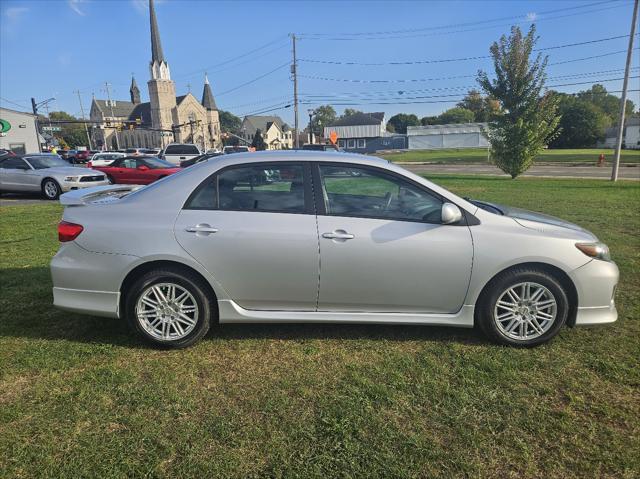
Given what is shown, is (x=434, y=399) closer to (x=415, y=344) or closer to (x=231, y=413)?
(x=415, y=344)

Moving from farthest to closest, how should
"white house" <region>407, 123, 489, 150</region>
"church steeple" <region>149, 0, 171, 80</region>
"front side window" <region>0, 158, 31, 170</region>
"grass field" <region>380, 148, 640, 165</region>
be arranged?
"church steeple" <region>149, 0, 171, 80</region>
"white house" <region>407, 123, 489, 150</region>
"grass field" <region>380, 148, 640, 165</region>
"front side window" <region>0, 158, 31, 170</region>

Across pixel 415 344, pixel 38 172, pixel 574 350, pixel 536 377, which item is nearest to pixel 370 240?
pixel 415 344

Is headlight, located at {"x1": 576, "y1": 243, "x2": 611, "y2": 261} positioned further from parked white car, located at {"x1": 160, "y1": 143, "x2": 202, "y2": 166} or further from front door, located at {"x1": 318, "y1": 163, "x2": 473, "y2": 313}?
parked white car, located at {"x1": 160, "y1": 143, "x2": 202, "y2": 166}

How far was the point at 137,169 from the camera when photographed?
16562 mm

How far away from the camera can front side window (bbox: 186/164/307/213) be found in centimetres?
348

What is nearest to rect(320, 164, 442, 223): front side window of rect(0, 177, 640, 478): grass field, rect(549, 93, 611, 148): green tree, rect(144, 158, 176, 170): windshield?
rect(0, 177, 640, 478): grass field

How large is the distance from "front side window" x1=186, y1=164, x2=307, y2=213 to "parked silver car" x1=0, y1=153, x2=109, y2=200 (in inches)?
456

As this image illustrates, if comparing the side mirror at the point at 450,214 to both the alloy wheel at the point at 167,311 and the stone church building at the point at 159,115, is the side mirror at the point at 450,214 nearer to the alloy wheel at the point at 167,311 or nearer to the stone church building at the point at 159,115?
the alloy wheel at the point at 167,311

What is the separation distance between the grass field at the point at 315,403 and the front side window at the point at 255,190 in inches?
47.0

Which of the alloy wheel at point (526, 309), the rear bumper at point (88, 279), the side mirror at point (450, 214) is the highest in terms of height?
the side mirror at point (450, 214)

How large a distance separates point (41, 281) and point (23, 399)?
282 centimetres

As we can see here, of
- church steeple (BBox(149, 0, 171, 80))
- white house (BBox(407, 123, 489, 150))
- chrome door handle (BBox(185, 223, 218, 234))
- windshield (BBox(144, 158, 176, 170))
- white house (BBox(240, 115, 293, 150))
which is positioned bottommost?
chrome door handle (BBox(185, 223, 218, 234))

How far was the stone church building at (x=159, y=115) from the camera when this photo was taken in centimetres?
8975

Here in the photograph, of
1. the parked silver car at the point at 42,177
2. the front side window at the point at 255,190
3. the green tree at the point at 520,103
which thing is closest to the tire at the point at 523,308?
the front side window at the point at 255,190
